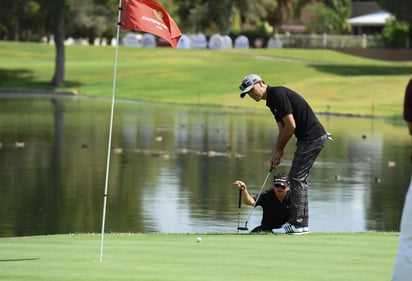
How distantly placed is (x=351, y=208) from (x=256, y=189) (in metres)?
2.94

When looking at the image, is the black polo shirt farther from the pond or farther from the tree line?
the tree line

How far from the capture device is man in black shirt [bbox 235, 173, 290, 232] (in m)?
15.6

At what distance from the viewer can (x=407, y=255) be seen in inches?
362

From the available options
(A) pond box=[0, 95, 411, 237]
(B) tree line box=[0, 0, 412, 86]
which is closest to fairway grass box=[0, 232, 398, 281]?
(A) pond box=[0, 95, 411, 237]

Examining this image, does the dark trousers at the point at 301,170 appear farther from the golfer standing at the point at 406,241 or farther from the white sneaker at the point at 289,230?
the golfer standing at the point at 406,241

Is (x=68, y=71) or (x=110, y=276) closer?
(x=110, y=276)

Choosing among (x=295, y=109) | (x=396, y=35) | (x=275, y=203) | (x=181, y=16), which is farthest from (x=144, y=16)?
(x=181, y=16)

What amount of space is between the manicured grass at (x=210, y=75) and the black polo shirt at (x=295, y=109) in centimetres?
3681

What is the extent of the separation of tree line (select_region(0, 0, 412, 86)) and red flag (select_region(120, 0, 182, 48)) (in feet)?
176

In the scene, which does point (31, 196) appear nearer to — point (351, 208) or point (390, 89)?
point (351, 208)

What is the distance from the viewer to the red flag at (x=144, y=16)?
13.4 meters

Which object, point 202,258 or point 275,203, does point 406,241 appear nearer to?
point 202,258

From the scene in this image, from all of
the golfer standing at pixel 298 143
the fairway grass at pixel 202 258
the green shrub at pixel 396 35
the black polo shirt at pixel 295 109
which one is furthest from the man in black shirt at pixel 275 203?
the green shrub at pixel 396 35

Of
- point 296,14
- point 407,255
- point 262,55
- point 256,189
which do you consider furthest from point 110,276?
point 296,14
